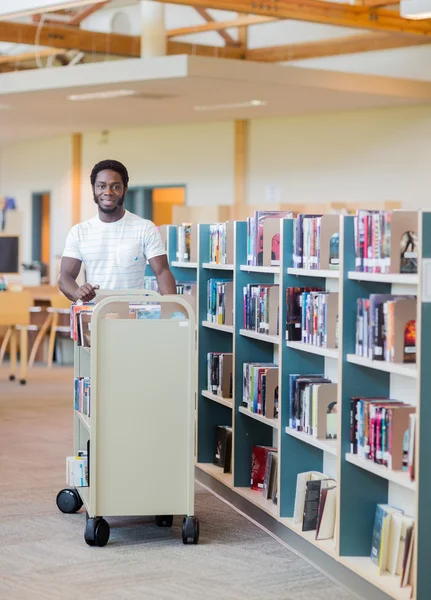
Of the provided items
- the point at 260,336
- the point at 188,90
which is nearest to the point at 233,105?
the point at 188,90

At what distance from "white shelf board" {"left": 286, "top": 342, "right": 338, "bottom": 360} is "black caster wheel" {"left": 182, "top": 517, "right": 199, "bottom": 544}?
95 cm

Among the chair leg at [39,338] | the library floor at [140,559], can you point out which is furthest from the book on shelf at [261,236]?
the chair leg at [39,338]

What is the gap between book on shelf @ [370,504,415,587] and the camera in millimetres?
4016

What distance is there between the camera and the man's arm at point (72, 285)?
5152 millimetres

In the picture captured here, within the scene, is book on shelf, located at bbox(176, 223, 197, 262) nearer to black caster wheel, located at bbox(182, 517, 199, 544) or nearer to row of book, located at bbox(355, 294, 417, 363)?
black caster wheel, located at bbox(182, 517, 199, 544)

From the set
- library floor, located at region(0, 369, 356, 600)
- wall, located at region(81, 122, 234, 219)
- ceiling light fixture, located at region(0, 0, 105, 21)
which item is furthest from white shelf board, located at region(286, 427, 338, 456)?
wall, located at region(81, 122, 234, 219)

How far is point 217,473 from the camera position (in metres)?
6.29

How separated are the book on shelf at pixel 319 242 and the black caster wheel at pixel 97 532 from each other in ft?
5.05

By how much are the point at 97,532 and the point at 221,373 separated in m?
1.69

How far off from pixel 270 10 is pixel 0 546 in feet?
20.5

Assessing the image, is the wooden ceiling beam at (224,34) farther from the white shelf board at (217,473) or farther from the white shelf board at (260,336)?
the white shelf board at (260,336)

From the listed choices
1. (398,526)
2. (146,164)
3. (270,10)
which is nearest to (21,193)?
(146,164)

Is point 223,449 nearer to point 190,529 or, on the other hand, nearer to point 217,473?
point 217,473

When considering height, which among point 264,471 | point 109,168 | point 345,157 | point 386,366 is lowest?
point 264,471
